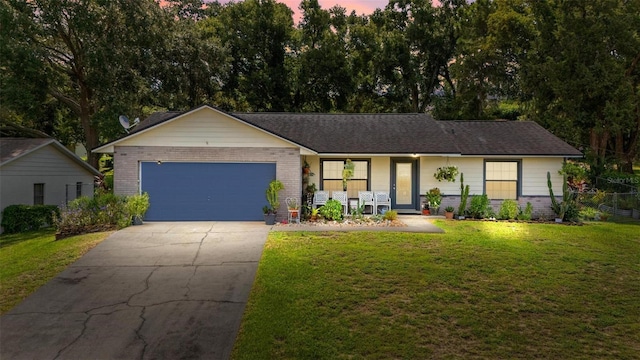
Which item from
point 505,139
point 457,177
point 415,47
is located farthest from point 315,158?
point 415,47

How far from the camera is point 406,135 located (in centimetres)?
1833

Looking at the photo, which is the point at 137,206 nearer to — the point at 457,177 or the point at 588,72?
the point at 457,177

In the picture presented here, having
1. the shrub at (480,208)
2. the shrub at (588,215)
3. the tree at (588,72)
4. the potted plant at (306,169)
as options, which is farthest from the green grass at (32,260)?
the tree at (588,72)

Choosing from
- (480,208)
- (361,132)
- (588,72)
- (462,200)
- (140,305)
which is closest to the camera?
(140,305)

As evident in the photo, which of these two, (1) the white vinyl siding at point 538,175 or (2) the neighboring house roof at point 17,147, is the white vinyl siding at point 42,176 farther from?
(1) the white vinyl siding at point 538,175

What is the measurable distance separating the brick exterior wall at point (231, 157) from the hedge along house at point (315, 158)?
39 millimetres

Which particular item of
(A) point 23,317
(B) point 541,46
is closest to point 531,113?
(B) point 541,46

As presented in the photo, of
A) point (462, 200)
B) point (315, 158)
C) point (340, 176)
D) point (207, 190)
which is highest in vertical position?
point (315, 158)

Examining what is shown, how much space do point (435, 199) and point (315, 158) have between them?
5707mm

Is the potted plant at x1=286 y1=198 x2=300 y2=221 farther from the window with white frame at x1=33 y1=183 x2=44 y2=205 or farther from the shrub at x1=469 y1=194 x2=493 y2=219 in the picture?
the window with white frame at x1=33 y1=183 x2=44 y2=205

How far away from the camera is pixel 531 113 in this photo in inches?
1302

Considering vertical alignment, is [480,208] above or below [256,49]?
below

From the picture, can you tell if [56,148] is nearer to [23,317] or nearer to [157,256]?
[157,256]

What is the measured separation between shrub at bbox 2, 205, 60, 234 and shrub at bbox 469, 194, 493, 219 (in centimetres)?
1786
